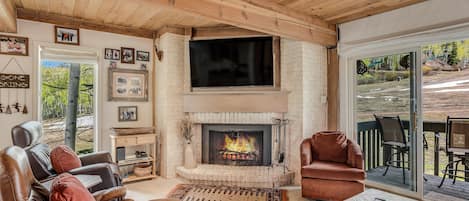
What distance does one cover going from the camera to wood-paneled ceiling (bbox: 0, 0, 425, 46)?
9.16ft

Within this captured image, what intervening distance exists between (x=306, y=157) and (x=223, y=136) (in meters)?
1.49

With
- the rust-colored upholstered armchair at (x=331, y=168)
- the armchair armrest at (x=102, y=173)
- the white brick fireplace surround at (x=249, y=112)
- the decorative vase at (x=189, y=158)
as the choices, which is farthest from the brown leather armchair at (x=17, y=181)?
the rust-colored upholstered armchair at (x=331, y=168)

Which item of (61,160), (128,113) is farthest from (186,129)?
(61,160)

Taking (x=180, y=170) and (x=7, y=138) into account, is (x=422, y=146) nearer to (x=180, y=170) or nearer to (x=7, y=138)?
(x=180, y=170)

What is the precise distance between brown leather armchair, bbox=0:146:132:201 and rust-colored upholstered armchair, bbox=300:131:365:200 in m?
2.30

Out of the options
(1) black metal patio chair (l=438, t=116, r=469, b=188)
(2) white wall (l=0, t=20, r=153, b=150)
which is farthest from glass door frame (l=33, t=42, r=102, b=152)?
(1) black metal patio chair (l=438, t=116, r=469, b=188)

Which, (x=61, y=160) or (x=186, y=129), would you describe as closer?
(x=61, y=160)

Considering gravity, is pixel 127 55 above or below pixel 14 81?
above

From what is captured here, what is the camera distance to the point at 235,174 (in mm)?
3807

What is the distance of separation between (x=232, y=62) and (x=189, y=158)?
162 cm

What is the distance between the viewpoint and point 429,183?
393 cm

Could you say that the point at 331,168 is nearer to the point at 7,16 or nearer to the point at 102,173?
the point at 102,173

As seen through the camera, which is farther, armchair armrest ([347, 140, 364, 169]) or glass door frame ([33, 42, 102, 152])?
glass door frame ([33, 42, 102, 152])

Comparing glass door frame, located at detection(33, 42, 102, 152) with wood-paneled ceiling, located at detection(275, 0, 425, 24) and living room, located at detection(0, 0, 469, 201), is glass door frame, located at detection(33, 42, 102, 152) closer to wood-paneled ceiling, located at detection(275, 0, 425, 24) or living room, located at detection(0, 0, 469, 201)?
living room, located at detection(0, 0, 469, 201)
